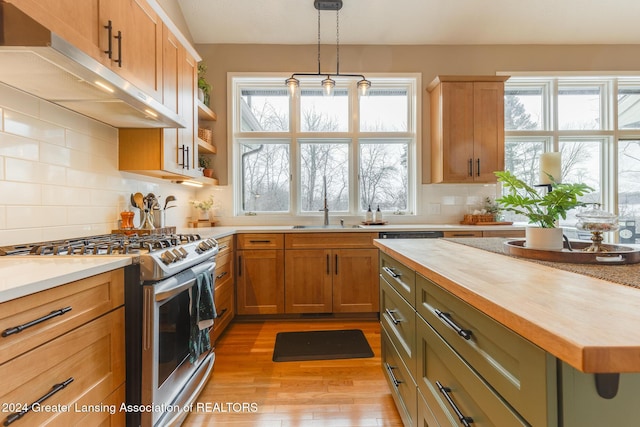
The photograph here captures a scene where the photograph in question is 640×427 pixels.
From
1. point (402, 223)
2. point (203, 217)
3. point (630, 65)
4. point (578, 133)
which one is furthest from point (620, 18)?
point (203, 217)

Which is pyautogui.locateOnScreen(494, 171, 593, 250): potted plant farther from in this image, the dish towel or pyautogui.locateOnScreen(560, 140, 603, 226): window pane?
pyautogui.locateOnScreen(560, 140, 603, 226): window pane

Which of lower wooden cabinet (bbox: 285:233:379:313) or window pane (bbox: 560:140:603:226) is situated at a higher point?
window pane (bbox: 560:140:603:226)

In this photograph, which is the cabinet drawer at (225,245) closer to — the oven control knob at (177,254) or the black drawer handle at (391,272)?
the oven control knob at (177,254)

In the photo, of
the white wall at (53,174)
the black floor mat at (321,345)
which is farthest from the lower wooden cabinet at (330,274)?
the white wall at (53,174)

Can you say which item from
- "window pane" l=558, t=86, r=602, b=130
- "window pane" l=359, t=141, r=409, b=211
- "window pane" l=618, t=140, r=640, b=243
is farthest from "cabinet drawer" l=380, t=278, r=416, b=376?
"window pane" l=618, t=140, r=640, b=243

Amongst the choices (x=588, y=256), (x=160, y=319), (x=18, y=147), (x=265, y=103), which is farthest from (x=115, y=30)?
(x=588, y=256)

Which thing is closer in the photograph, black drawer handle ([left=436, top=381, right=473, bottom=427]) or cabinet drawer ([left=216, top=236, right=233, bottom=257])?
black drawer handle ([left=436, top=381, right=473, bottom=427])

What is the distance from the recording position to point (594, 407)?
1.69 ft

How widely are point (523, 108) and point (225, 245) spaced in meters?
3.76

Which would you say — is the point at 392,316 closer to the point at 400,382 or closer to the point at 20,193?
the point at 400,382

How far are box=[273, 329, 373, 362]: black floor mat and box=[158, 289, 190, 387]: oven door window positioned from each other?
2.69 ft

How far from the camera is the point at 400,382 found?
4.83 feet

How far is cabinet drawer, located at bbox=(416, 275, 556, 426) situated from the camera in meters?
Answer: 0.55

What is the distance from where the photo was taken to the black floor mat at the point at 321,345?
2273mm
